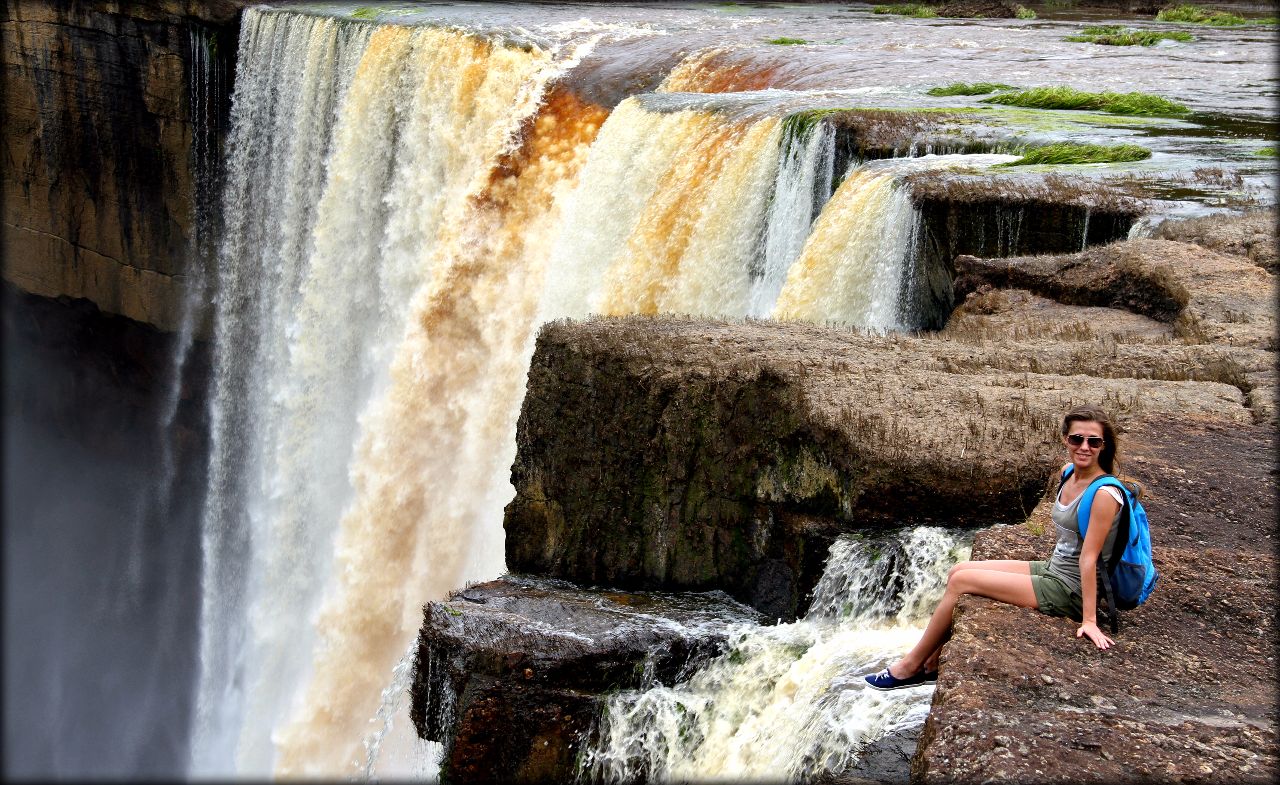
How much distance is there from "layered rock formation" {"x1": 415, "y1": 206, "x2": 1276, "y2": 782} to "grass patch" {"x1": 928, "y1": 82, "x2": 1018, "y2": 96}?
7.10 m

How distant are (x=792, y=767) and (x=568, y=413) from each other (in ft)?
12.3

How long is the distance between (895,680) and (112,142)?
80.3 ft

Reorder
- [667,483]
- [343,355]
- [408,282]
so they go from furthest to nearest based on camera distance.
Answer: [343,355], [408,282], [667,483]

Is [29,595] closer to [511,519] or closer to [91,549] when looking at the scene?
[91,549]

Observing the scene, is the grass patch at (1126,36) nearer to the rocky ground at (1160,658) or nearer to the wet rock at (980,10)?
the wet rock at (980,10)

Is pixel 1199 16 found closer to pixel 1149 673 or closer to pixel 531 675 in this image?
pixel 531 675

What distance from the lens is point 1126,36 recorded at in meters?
23.5

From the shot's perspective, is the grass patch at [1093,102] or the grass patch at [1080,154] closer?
the grass patch at [1080,154]

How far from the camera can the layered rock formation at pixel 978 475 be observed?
5031 mm

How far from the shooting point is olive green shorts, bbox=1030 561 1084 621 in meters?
5.58

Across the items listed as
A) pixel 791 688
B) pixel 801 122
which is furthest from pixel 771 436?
pixel 801 122

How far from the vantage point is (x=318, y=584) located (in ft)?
57.2

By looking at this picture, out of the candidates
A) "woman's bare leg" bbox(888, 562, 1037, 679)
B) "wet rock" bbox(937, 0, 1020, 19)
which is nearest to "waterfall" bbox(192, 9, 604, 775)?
"woman's bare leg" bbox(888, 562, 1037, 679)

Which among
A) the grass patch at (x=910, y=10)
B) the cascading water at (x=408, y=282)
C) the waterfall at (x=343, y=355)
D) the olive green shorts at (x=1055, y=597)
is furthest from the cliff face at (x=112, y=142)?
the olive green shorts at (x=1055, y=597)
